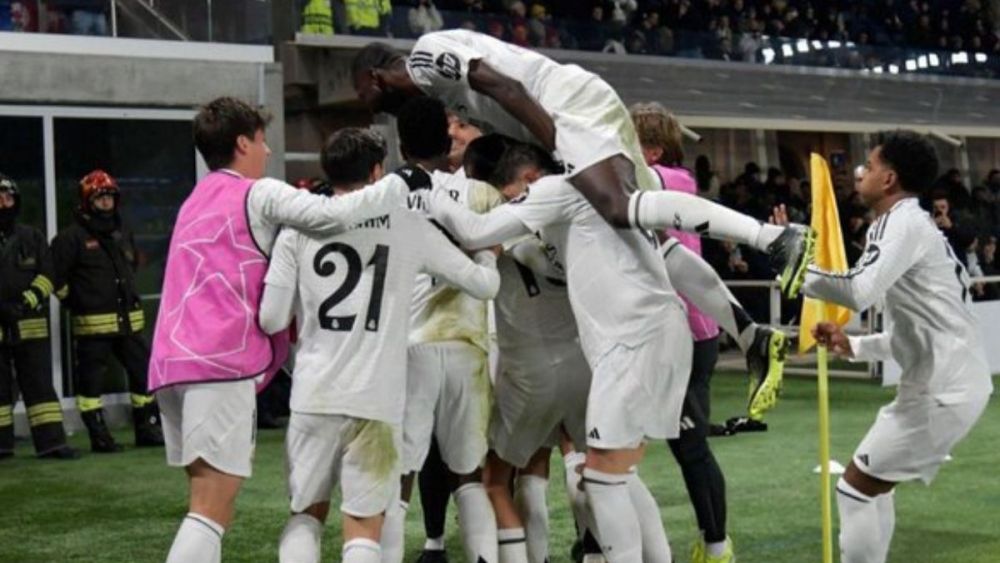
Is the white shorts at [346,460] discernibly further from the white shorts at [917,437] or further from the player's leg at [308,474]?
the white shorts at [917,437]

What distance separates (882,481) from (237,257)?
2472 millimetres

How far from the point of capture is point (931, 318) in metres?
5.39

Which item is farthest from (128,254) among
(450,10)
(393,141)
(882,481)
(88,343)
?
(450,10)

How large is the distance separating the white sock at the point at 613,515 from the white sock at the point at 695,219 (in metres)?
0.87

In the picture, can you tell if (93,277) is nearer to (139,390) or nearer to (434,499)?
(139,390)

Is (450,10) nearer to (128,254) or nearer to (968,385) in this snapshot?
(128,254)

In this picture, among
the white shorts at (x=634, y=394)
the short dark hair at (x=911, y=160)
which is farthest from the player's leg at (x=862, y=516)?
the short dark hair at (x=911, y=160)

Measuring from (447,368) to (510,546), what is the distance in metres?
0.72

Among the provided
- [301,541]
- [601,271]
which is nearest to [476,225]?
[601,271]

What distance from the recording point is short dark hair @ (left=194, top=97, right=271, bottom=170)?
4.94m

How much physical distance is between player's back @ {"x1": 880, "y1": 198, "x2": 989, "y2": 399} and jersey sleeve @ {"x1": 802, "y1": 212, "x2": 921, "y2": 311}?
0.12ft

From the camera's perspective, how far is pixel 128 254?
36.9 ft

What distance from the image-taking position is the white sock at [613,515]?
199 inches

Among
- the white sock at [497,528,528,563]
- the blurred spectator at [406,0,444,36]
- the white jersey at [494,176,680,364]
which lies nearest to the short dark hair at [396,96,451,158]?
the white jersey at [494,176,680,364]
